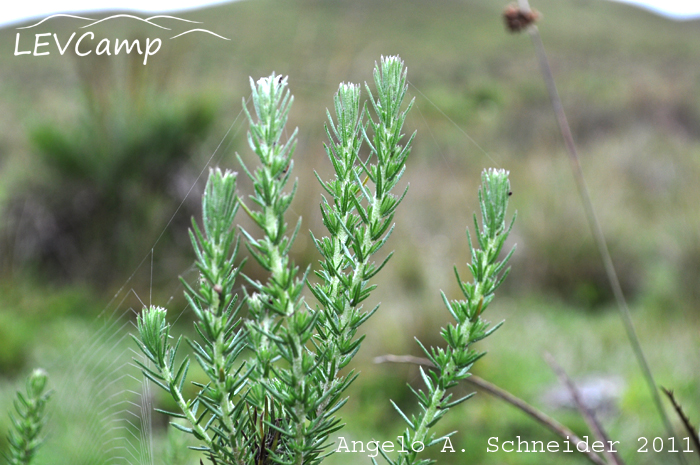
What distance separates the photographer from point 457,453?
6.92 feet

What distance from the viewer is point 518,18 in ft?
3.53

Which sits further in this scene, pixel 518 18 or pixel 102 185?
pixel 102 185

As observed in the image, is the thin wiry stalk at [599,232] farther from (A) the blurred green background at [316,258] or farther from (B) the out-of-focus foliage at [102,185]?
(B) the out-of-focus foliage at [102,185]

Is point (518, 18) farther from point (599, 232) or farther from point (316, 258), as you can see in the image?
point (316, 258)

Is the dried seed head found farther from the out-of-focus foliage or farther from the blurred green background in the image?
the out-of-focus foliage

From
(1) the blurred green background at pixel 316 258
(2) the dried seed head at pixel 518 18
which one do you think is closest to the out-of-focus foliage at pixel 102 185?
(1) the blurred green background at pixel 316 258

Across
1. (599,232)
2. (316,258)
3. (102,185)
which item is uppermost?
(102,185)

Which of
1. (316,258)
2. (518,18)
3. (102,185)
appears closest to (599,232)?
(518,18)

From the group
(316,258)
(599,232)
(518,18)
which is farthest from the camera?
(316,258)

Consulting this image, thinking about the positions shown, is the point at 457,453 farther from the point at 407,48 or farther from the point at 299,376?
the point at 407,48

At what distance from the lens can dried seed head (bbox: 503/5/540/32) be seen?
105 centimetres

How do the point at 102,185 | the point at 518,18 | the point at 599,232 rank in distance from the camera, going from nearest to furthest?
the point at 599,232 → the point at 518,18 → the point at 102,185

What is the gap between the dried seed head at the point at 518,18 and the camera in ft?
3.46

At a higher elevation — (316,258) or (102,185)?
(102,185)
